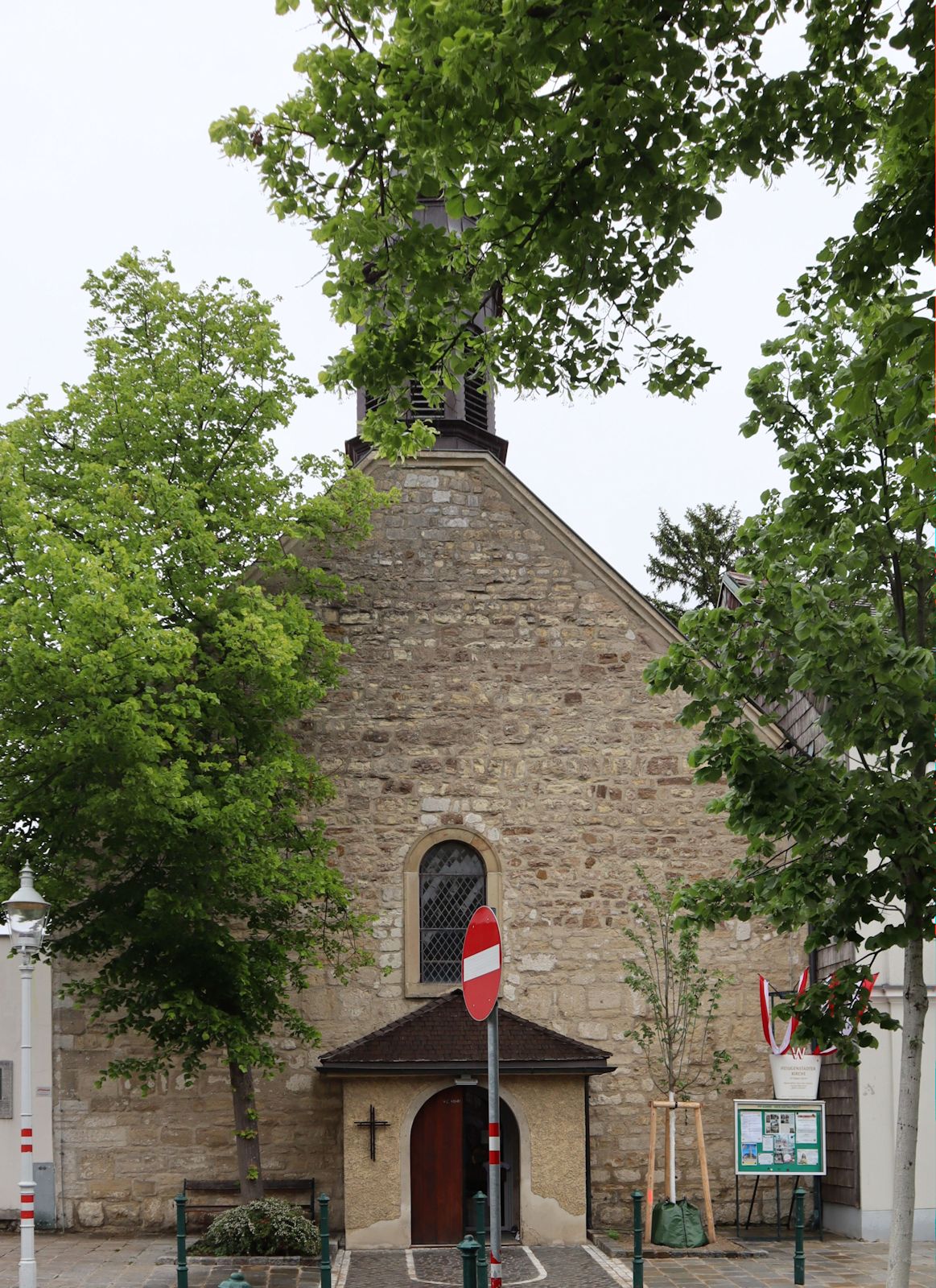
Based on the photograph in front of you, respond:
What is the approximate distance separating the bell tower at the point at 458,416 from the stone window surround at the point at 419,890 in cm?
493

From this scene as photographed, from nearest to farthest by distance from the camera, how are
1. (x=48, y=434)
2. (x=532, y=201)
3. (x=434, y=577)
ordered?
(x=532, y=201), (x=48, y=434), (x=434, y=577)

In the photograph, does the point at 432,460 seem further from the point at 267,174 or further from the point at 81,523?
the point at 267,174

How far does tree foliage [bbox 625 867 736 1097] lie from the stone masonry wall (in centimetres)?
20

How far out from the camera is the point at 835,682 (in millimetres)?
10320

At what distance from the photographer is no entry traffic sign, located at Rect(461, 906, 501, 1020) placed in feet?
28.4

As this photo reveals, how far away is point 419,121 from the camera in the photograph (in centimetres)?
752

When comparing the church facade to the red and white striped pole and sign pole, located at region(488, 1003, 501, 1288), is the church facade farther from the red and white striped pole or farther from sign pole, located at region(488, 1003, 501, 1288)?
sign pole, located at region(488, 1003, 501, 1288)

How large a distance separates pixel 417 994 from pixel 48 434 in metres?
7.59

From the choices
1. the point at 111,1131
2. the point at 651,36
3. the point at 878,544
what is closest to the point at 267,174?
the point at 651,36

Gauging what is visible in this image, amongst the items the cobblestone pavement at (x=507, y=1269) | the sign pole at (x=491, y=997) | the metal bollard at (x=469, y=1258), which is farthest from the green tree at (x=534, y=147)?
the cobblestone pavement at (x=507, y=1269)

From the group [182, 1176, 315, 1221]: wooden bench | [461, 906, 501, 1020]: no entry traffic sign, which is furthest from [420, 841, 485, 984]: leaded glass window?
[461, 906, 501, 1020]: no entry traffic sign

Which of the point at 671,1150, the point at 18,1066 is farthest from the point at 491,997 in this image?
the point at 18,1066

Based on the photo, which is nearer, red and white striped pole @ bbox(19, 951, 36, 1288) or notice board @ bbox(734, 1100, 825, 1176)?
red and white striped pole @ bbox(19, 951, 36, 1288)

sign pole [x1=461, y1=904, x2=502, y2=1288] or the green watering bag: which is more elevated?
sign pole [x1=461, y1=904, x2=502, y2=1288]
